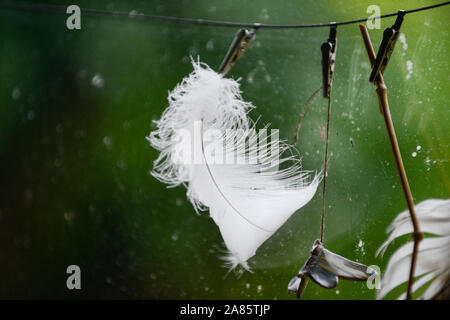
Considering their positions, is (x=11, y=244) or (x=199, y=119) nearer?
(x=199, y=119)

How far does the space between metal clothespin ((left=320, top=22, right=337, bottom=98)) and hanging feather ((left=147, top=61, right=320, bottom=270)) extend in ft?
0.34

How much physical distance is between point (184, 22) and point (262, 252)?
1.16 ft

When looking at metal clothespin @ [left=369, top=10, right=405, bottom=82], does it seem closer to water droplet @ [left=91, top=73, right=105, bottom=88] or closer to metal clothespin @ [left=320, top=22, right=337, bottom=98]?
metal clothespin @ [left=320, top=22, right=337, bottom=98]

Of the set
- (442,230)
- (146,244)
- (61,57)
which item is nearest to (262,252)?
(146,244)

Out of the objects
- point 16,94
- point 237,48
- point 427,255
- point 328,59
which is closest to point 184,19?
point 237,48

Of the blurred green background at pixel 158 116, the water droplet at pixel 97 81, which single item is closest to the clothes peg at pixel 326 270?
the blurred green background at pixel 158 116

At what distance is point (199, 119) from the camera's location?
24.6 inches

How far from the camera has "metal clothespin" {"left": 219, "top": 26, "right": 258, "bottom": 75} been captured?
1.92 ft

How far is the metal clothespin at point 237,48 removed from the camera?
585 millimetres

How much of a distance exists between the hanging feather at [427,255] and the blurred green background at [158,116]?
2 cm

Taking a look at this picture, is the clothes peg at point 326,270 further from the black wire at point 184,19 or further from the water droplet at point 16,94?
the water droplet at point 16,94

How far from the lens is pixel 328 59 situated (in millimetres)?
613

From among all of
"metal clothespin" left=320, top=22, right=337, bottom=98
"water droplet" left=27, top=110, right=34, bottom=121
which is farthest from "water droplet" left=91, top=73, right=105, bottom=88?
"metal clothespin" left=320, top=22, right=337, bottom=98
